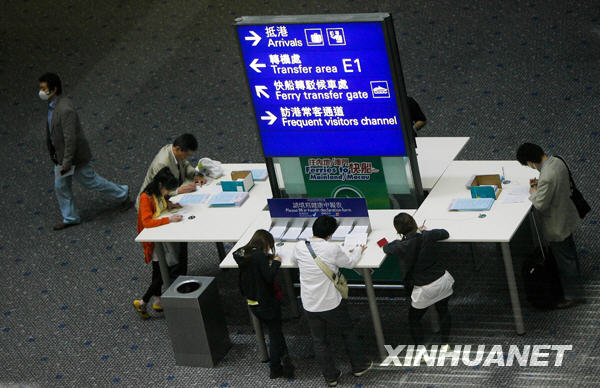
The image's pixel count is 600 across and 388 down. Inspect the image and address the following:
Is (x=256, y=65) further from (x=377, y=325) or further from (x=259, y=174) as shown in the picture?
(x=377, y=325)

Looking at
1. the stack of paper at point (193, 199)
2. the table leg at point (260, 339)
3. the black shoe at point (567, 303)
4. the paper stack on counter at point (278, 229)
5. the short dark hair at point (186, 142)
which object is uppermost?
the short dark hair at point (186, 142)

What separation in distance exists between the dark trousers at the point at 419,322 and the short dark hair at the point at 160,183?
86.7 inches

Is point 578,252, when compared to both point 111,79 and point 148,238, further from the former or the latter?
point 111,79

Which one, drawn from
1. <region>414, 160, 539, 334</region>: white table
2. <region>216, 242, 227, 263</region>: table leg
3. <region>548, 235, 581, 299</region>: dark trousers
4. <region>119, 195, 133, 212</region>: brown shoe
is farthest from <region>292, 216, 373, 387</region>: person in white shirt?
<region>119, 195, 133, 212</region>: brown shoe

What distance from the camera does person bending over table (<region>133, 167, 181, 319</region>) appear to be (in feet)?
23.5

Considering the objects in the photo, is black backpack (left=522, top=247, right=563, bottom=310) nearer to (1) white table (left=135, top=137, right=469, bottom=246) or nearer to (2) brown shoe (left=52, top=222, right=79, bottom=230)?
(1) white table (left=135, top=137, right=469, bottom=246)

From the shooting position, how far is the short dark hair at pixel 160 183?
714 centimetres

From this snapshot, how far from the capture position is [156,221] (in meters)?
7.20

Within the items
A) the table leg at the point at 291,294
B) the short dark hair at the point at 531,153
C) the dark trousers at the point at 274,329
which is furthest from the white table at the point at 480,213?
the dark trousers at the point at 274,329

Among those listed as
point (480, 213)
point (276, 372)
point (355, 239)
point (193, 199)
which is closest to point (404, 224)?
point (355, 239)

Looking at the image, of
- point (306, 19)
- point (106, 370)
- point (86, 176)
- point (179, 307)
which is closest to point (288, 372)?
point (179, 307)

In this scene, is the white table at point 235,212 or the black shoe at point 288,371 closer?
the black shoe at point 288,371

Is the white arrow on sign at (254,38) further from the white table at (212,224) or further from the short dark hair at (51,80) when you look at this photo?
the short dark hair at (51,80)

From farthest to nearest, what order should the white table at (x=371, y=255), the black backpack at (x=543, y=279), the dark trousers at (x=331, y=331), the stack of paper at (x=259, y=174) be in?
the stack of paper at (x=259, y=174) < the black backpack at (x=543, y=279) < the white table at (x=371, y=255) < the dark trousers at (x=331, y=331)
